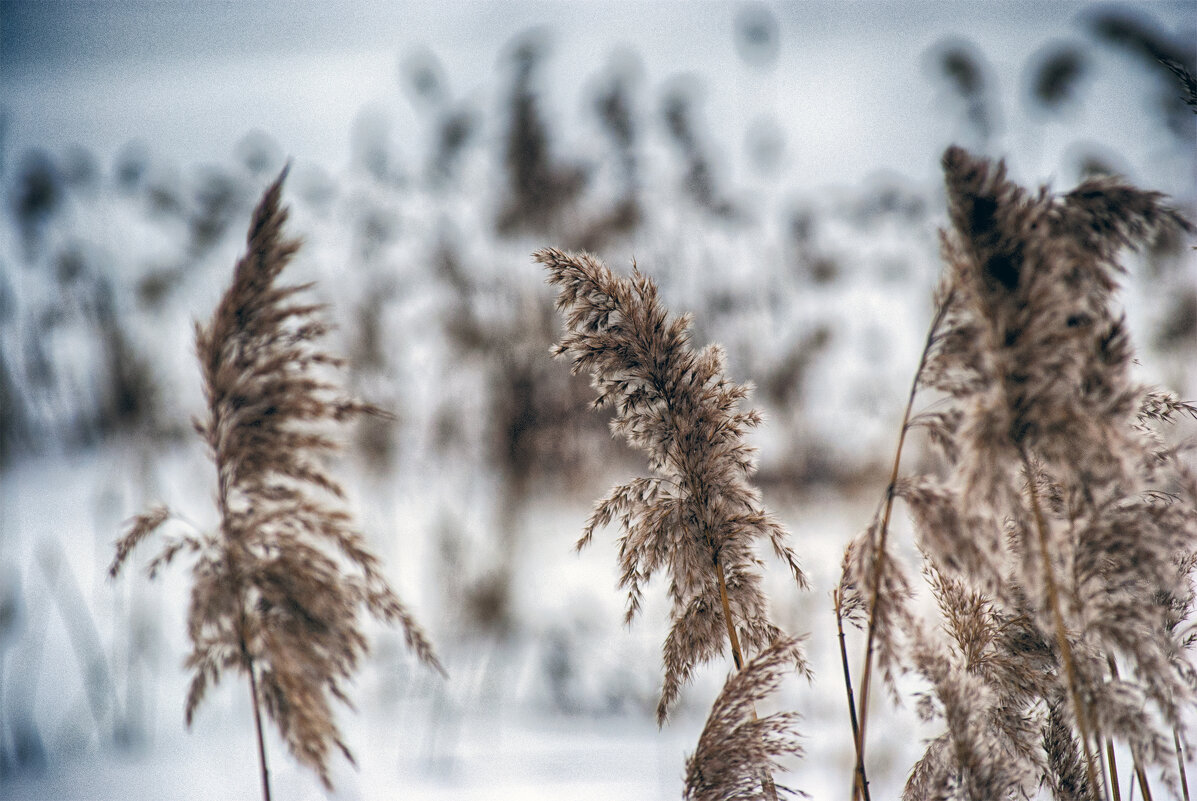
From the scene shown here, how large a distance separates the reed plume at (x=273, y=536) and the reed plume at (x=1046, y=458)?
956 millimetres

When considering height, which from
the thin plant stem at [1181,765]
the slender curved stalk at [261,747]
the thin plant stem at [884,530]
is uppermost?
the thin plant stem at [884,530]

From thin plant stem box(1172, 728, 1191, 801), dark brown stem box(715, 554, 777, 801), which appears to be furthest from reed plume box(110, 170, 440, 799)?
thin plant stem box(1172, 728, 1191, 801)

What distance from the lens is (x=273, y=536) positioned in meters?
1.42

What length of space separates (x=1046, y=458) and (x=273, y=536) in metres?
1.40

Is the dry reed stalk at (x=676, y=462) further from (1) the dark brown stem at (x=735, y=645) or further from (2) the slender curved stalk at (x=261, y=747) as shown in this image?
(2) the slender curved stalk at (x=261, y=747)

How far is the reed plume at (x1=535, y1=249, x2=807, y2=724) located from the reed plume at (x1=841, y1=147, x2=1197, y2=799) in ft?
0.88

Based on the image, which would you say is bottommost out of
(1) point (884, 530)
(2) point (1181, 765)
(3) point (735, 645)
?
(2) point (1181, 765)

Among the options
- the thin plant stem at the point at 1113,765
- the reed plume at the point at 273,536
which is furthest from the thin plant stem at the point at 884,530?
the reed plume at the point at 273,536

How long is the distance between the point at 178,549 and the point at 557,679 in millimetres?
5425

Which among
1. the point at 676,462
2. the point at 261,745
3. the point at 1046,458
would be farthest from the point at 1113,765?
the point at 261,745

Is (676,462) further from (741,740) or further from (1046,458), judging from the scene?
(1046,458)

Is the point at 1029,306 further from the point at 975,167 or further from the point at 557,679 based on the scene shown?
the point at 557,679

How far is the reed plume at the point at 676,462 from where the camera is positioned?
132cm

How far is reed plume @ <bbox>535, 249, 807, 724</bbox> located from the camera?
1.32 metres
